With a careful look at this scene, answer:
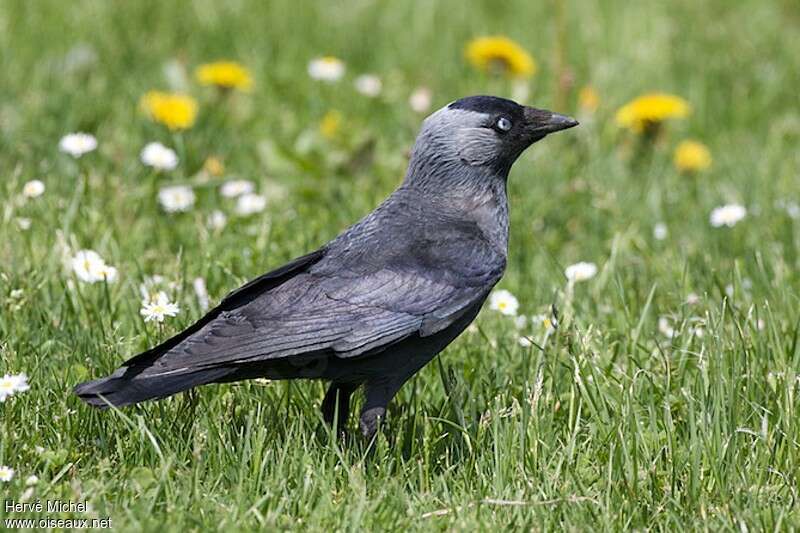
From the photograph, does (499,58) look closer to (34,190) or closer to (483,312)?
(483,312)

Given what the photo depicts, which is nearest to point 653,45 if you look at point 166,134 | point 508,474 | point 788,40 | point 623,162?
point 788,40

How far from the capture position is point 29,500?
3225mm

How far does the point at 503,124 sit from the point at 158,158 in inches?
78.9

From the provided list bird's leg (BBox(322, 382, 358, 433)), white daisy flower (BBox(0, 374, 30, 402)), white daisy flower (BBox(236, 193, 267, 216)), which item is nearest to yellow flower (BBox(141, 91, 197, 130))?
white daisy flower (BBox(236, 193, 267, 216))

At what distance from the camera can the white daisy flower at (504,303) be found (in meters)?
4.74

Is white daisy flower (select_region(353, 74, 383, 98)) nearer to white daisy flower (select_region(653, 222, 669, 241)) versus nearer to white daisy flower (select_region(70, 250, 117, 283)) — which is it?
A: white daisy flower (select_region(653, 222, 669, 241))

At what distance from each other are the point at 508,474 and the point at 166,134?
10.5 feet

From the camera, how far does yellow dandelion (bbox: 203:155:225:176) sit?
6035 mm

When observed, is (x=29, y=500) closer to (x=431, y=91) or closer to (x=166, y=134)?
(x=166, y=134)

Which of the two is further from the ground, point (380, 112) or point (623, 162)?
point (380, 112)

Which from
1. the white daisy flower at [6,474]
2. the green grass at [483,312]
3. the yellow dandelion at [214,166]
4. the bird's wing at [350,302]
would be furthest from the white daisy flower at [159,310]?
the yellow dandelion at [214,166]

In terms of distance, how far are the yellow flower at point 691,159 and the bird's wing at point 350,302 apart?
2727mm

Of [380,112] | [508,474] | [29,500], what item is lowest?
[508,474]

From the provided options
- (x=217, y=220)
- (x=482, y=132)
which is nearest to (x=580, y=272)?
(x=482, y=132)
